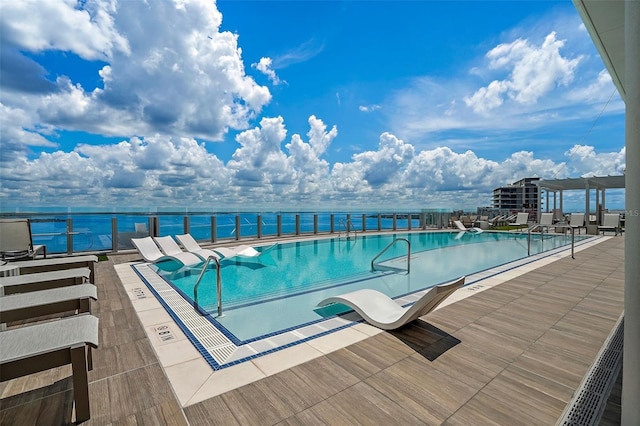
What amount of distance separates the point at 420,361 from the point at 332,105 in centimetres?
1837

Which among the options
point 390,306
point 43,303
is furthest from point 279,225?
point 43,303

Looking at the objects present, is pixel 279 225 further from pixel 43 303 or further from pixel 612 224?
pixel 612 224

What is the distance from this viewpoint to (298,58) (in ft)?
50.3

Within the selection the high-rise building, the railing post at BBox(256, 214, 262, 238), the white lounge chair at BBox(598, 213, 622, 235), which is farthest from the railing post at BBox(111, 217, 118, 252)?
the high-rise building

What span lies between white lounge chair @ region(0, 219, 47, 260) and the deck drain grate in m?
8.10

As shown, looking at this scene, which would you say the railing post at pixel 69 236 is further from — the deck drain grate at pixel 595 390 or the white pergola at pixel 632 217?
the white pergola at pixel 632 217

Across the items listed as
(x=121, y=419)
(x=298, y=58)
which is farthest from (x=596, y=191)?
(x=121, y=419)

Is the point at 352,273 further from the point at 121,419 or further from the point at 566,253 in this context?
the point at 566,253

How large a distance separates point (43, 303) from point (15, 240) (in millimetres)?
4829

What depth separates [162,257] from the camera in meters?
7.62

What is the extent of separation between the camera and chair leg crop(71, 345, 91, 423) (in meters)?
1.82

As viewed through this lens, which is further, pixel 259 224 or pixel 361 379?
pixel 259 224

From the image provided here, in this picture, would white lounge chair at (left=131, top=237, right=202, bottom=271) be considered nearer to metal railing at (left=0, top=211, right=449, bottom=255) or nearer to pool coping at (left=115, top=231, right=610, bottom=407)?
metal railing at (left=0, top=211, right=449, bottom=255)

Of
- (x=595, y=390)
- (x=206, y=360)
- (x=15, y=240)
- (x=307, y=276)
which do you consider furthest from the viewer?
(x=307, y=276)
